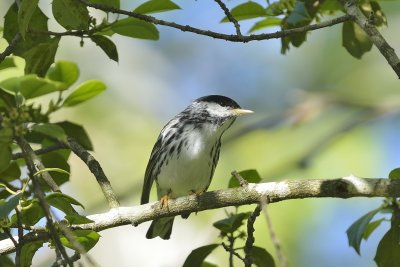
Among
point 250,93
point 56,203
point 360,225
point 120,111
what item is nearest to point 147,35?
point 56,203

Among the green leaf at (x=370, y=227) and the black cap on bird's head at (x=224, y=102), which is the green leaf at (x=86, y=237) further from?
the black cap on bird's head at (x=224, y=102)

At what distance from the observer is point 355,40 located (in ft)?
12.1

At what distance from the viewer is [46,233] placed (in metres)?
2.68

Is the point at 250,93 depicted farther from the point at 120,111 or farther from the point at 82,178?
the point at 82,178

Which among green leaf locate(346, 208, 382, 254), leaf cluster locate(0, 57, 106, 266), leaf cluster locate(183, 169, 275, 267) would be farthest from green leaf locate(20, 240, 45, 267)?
green leaf locate(346, 208, 382, 254)

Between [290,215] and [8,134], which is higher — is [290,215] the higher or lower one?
the lower one

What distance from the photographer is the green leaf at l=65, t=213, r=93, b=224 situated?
2.70 metres

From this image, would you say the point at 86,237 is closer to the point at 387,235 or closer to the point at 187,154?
the point at 387,235

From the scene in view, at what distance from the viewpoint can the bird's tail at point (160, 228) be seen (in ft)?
15.9

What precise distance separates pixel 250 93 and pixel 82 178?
105 inches

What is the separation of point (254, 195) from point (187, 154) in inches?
64.7

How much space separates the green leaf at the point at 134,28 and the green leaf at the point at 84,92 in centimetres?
59

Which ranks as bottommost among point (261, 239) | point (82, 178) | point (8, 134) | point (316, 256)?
point (316, 256)

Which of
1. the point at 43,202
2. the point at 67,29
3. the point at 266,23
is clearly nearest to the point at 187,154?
the point at 266,23
